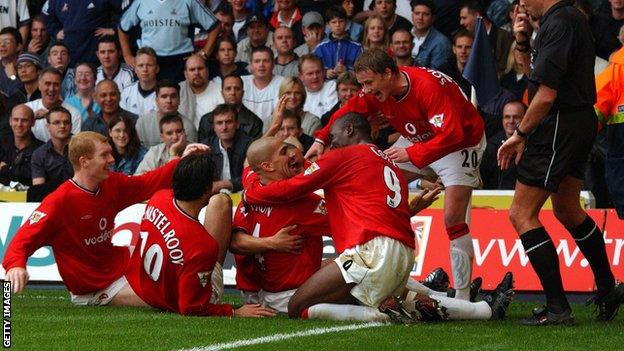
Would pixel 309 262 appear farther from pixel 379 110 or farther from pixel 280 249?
pixel 379 110

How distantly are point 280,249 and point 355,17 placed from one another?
28.7 ft

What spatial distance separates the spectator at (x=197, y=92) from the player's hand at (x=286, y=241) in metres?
7.24

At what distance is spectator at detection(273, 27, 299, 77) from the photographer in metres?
17.2

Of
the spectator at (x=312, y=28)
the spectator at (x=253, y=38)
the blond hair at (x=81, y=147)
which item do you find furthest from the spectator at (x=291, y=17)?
the blond hair at (x=81, y=147)

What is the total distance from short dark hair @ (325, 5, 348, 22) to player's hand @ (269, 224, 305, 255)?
25.2 ft

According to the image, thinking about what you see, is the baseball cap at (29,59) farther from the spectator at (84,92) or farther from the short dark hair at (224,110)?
the short dark hair at (224,110)

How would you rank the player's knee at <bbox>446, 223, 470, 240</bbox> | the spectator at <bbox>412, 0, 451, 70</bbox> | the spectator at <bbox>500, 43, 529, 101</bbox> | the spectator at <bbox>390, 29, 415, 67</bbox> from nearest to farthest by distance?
the player's knee at <bbox>446, 223, 470, 240</bbox>
the spectator at <bbox>500, 43, 529, 101</bbox>
the spectator at <bbox>390, 29, 415, 67</bbox>
the spectator at <bbox>412, 0, 451, 70</bbox>

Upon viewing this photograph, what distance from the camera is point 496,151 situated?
14.5m

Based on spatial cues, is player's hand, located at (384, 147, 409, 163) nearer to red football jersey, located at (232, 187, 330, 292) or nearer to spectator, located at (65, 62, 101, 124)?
red football jersey, located at (232, 187, 330, 292)

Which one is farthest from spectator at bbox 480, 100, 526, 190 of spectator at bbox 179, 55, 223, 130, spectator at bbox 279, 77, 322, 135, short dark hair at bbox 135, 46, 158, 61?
short dark hair at bbox 135, 46, 158, 61

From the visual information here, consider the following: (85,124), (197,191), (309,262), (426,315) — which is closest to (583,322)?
(426,315)

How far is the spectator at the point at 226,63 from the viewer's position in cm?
1727

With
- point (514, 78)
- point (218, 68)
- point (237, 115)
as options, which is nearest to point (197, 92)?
point (218, 68)

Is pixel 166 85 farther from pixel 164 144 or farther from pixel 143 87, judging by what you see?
pixel 143 87
